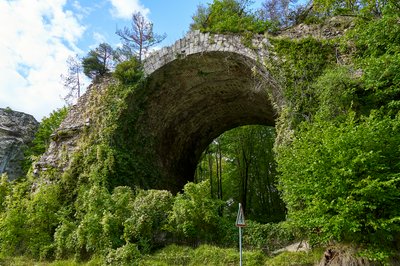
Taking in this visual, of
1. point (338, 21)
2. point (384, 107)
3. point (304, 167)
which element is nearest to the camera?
point (304, 167)

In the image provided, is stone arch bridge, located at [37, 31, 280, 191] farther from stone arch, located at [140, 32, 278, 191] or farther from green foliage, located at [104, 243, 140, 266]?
green foliage, located at [104, 243, 140, 266]

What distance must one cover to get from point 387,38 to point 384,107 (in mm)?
1492

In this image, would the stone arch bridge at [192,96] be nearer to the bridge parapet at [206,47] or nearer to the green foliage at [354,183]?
the bridge parapet at [206,47]

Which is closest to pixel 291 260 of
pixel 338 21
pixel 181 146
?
pixel 338 21

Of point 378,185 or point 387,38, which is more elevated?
point 387,38

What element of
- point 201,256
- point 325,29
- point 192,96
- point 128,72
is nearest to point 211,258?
point 201,256

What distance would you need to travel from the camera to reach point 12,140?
18156 millimetres

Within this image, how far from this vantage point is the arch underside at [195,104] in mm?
11102

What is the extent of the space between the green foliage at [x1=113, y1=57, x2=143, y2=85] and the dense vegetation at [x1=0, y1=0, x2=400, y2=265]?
4 centimetres

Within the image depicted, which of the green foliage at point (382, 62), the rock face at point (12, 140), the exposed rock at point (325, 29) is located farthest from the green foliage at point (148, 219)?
the rock face at point (12, 140)

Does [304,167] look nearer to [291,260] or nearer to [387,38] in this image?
[291,260]

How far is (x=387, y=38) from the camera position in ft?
25.5

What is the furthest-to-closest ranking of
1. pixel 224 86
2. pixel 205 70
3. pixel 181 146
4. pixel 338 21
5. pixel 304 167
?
pixel 181 146
pixel 224 86
pixel 205 70
pixel 338 21
pixel 304 167

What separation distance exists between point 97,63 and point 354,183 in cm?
966
